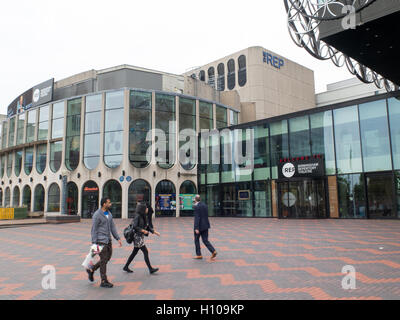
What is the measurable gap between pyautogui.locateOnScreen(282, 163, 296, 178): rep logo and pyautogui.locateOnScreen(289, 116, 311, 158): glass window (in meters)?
1.24

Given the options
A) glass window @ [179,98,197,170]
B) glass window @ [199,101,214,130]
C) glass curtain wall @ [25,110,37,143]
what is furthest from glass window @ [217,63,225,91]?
glass curtain wall @ [25,110,37,143]

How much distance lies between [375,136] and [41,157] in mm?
29056

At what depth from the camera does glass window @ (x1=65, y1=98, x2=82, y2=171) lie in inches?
1132

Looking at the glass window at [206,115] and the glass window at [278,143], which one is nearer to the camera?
the glass window at [278,143]

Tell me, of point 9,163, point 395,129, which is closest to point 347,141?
point 395,129

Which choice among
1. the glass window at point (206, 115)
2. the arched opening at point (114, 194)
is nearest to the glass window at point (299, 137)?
the glass window at point (206, 115)

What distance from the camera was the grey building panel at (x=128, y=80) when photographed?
29.5m

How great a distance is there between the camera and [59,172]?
29.2 m

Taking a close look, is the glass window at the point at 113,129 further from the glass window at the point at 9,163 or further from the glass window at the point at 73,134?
the glass window at the point at 9,163

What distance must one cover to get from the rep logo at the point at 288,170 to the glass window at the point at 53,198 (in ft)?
66.6

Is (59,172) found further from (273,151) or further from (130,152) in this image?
(273,151)

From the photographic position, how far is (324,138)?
2141 cm

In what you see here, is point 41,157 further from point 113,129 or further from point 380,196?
point 380,196

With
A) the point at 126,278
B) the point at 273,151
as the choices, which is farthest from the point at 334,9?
the point at 273,151
